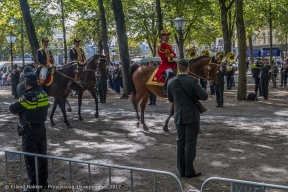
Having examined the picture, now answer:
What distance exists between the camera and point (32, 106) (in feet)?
25.8

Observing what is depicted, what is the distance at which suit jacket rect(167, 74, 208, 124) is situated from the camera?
8.52 metres

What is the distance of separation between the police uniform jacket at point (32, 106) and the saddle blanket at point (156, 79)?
705 cm

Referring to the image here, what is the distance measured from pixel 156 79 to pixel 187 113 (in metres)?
6.38

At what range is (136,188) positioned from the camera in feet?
26.0

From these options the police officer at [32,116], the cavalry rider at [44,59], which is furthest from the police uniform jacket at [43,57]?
the police officer at [32,116]

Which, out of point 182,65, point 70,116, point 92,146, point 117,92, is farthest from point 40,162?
point 117,92

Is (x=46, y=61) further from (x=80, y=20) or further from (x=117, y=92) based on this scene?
(x=80, y=20)

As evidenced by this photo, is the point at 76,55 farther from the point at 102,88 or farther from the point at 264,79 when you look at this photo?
the point at 264,79

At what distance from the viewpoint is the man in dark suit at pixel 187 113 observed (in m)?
8.55

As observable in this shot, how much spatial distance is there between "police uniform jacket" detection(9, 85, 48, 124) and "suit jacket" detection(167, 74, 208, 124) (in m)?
2.37

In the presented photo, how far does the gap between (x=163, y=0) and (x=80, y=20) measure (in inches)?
383

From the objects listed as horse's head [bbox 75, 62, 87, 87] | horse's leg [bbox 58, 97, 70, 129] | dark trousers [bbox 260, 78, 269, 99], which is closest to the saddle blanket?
horse's head [bbox 75, 62, 87, 87]

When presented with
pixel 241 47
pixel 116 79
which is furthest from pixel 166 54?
pixel 116 79

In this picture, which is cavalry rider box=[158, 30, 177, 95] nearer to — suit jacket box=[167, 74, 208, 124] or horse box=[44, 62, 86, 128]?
horse box=[44, 62, 86, 128]
